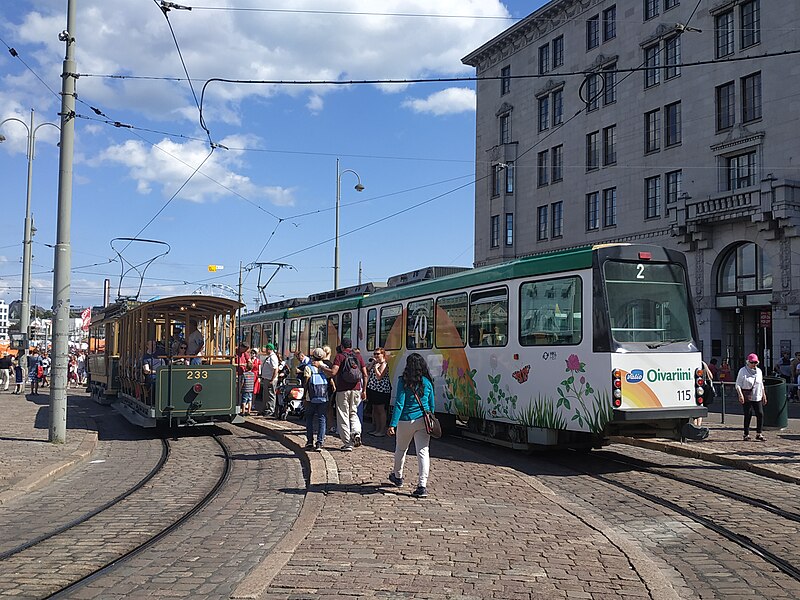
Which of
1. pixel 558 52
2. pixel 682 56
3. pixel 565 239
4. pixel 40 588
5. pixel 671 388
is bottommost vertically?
pixel 40 588

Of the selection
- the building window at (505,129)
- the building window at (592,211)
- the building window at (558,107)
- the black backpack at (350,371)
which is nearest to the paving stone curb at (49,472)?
the black backpack at (350,371)

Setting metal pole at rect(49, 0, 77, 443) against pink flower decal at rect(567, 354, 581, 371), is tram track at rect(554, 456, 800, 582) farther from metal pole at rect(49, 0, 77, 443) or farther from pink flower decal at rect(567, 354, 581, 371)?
metal pole at rect(49, 0, 77, 443)

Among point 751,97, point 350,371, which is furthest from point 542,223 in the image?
point 350,371

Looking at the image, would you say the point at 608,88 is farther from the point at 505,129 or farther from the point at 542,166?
the point at 505,129

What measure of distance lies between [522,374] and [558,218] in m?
29.9

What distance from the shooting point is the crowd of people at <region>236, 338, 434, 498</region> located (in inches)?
358

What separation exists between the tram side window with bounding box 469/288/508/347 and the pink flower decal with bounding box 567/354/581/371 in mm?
1602

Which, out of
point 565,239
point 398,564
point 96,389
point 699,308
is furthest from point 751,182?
point 398,564

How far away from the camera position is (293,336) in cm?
2577

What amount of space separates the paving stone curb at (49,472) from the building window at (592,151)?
2982cm

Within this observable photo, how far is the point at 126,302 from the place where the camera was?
2250 centimetres

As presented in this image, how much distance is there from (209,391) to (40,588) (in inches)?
401

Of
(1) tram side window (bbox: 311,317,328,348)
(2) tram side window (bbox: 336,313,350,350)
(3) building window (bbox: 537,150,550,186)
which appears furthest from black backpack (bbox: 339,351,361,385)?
(3) building window (bbox: 537,150,550,186)

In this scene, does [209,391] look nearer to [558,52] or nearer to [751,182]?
[751,182]
